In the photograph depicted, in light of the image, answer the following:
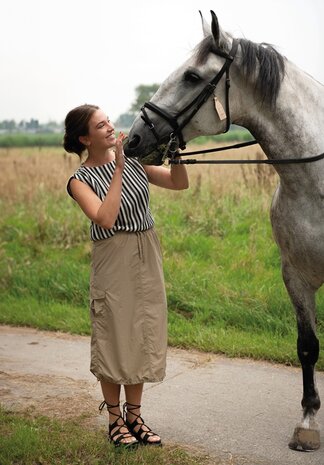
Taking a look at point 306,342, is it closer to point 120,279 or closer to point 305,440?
point 305,440

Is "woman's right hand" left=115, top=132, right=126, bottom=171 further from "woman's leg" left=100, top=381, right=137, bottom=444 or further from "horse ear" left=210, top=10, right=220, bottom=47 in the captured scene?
"woman's leg" left=100, top=381, right=137, bottom=444

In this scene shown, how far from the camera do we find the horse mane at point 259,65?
3.50 meters

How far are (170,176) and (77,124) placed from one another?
0.59m

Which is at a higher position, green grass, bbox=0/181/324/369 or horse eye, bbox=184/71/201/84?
horse eye, bbox=184/71/201/84

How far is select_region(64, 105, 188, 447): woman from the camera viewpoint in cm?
359

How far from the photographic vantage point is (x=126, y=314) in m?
3.60

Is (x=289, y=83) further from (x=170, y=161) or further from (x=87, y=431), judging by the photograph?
(x=87, y=431)

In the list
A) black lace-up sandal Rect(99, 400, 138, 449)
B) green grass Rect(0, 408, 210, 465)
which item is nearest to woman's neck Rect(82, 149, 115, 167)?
black lace-up sandal Rect(99, 400, 138, 449)

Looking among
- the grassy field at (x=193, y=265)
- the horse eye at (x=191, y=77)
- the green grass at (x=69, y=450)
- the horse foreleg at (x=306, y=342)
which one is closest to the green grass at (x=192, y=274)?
the grassy field at (x=193, y=265)

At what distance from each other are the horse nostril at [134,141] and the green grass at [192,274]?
236 centimetres

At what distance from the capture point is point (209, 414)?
4.21 m

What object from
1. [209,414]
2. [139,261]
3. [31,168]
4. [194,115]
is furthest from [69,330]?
[31,168]

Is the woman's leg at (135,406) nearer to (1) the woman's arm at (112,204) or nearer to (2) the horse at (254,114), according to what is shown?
(2) the horse at (254,114)

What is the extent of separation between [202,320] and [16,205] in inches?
208
